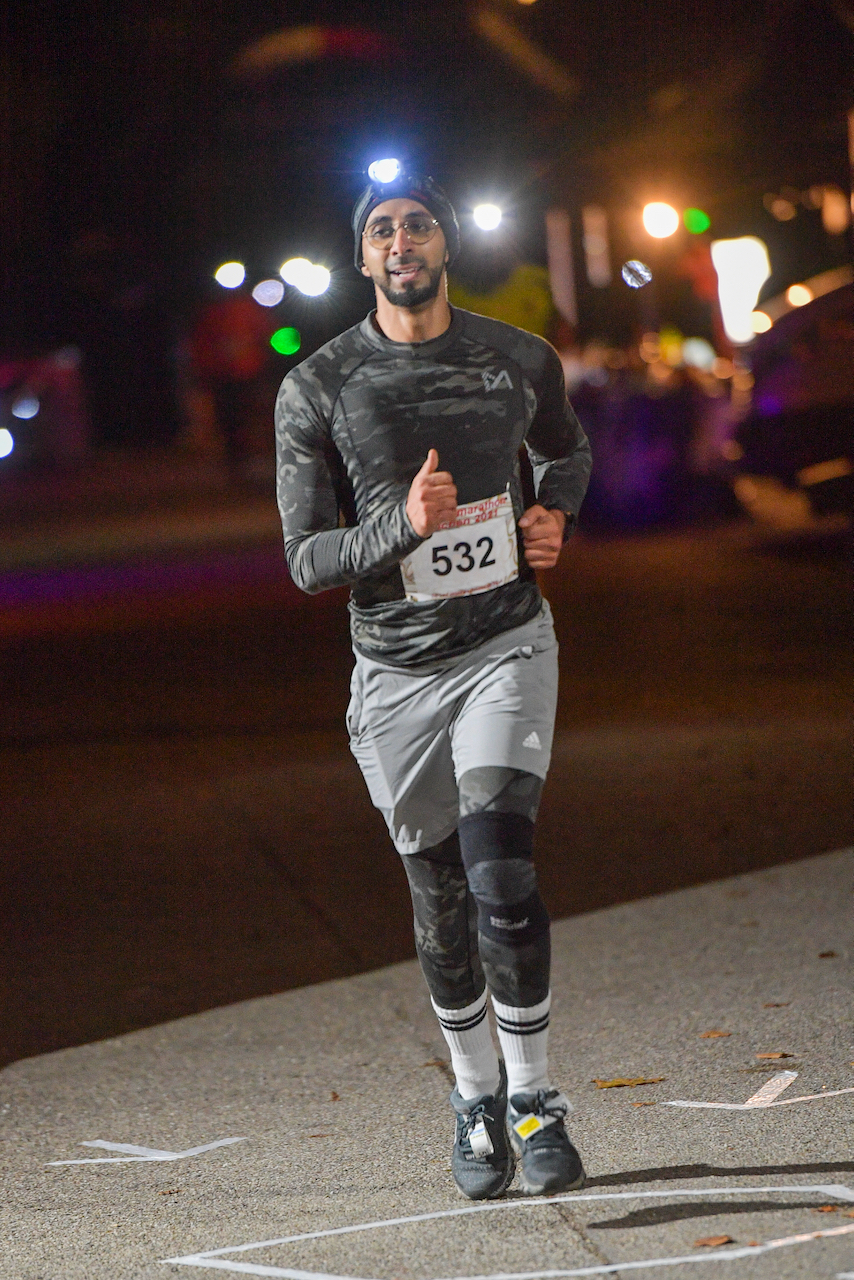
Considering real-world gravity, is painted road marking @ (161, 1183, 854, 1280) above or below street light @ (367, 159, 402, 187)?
below

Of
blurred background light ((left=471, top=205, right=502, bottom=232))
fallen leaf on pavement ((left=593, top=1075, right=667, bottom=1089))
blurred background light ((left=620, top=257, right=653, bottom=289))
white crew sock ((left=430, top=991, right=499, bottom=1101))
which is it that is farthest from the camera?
blurred background light ((left=471, top=205, right=502, bottom=232))

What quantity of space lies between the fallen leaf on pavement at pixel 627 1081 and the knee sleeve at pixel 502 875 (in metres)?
1.11

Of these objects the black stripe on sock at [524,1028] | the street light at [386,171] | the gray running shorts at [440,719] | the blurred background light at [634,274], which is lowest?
the black stripe on sock at [524,1028]

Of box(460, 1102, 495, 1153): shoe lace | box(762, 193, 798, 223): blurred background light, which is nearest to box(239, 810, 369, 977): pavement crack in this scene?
box(460, 1102, 495, 1153): shoe lace

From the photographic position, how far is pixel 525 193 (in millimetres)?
17812

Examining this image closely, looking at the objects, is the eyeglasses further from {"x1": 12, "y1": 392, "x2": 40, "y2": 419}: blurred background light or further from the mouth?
{"x1": 12, "y1": 392, "x2": 40, "y2": 419}: blurred background light

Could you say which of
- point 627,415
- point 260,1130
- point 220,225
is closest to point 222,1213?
point 260,1130

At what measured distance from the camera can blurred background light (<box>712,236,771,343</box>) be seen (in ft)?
96.1

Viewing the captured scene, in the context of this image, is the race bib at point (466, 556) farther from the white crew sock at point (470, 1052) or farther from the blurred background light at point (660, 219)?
the blurred background light at point (660, 219)

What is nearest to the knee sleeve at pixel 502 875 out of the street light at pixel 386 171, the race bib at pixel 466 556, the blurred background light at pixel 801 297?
the race bib at pixel 466 556

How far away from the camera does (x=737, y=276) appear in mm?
29297

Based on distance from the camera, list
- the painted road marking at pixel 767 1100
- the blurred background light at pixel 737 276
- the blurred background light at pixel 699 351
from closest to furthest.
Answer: the painted road marking at pixel 767 1100 < the blurred background light at pixel 699 351 < the blurred background light at pixel 737 276

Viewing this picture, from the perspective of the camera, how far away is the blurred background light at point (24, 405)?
44812 millimetres

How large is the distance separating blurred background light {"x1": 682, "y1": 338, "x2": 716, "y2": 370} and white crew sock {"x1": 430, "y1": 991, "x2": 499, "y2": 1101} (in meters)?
21.6
